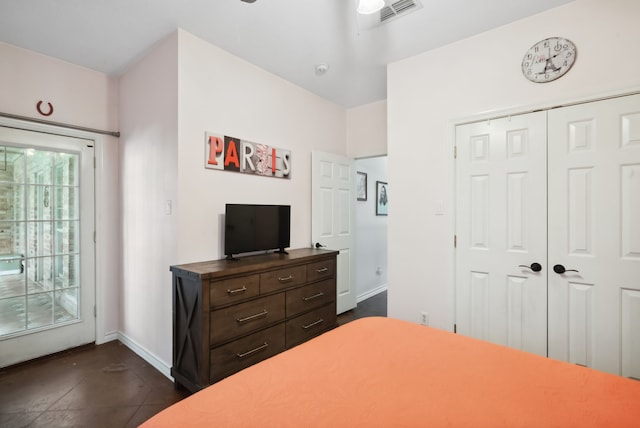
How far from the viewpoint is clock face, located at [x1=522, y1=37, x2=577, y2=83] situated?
82.1 inches

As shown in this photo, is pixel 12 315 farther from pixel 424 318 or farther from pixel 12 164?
pixel 424 318

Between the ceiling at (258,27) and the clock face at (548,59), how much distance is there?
262mm

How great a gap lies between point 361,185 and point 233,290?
305cm

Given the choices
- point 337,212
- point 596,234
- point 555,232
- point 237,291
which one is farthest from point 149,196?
point 596,234

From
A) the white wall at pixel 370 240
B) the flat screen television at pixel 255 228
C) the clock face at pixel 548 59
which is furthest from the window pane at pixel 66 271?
the clock face at pixel 548 59

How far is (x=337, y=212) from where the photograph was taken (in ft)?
12.8

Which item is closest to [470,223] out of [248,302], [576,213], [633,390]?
[576,213]

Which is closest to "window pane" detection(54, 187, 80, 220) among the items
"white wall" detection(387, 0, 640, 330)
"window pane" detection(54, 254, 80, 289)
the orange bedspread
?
"window pane" detection(54, 254, 80, 289)

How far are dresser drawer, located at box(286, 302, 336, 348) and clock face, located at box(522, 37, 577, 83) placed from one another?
106 inches

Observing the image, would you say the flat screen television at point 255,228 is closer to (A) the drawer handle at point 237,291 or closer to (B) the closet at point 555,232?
(A) the drawer handle at point 237,291

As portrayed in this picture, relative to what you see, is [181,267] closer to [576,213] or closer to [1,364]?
[1,364]

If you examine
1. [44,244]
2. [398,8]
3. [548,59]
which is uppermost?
[398,8]

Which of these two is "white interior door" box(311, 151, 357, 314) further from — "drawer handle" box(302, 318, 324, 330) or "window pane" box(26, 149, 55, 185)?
"window pane" box(26, 149, 55, 185)

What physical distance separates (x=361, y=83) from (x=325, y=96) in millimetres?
563
